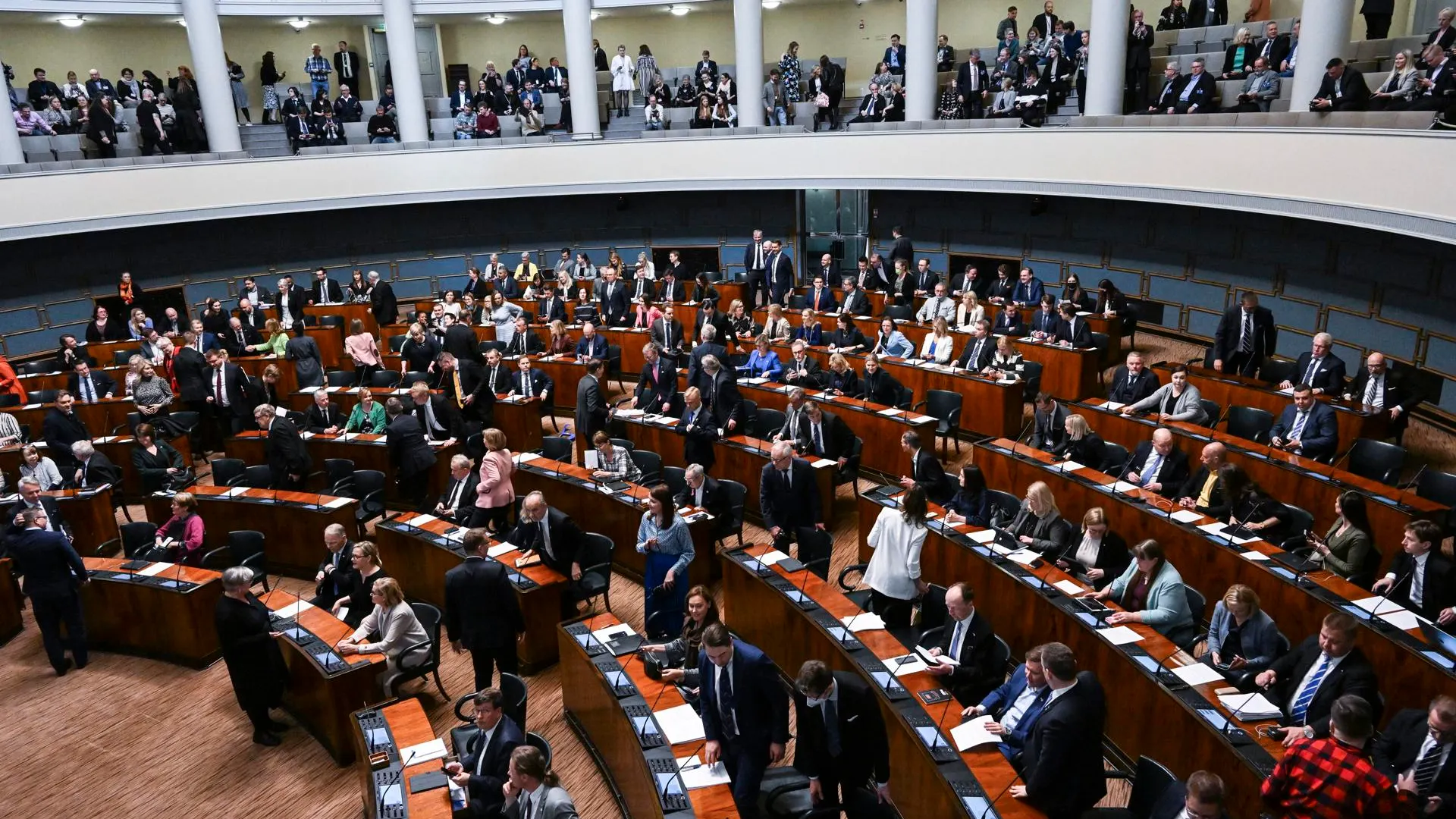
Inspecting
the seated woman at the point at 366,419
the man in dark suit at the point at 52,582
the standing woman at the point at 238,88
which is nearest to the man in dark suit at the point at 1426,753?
the man in dark suit at the point at 52,582

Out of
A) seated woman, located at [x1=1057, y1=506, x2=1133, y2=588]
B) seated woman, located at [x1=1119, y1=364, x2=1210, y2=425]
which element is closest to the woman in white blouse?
seated woman, located at [x1=1119, y1=364, x2=1210, y2=425]

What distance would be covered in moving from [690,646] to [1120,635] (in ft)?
8.65

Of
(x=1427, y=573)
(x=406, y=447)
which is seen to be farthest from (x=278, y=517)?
(x=1427, y=573)

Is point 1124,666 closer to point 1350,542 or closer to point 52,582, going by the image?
point 1350,542

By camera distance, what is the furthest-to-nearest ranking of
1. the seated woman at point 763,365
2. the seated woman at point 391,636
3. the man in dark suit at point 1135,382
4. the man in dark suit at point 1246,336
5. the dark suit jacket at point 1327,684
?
the seated woman at point 763,365, the man in dark suit at point 1246,336, the man in dark suit at point 1135,382, the seated woman at point 391,636, the dark suit jacket at point 1327,684

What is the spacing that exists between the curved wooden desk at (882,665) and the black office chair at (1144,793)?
0.32 meters

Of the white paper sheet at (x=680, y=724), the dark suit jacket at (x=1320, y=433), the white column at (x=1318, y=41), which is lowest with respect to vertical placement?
the white paper sheet at (x=680, y=724)

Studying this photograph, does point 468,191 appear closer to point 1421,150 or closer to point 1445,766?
point 1421,150

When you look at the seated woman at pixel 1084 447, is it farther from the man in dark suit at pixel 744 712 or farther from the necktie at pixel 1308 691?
the man in dark suit at pixel 744 712

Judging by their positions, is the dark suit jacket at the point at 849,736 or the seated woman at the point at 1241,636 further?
the seated woman at the point at 1241,636

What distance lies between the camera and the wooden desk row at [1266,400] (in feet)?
29.6

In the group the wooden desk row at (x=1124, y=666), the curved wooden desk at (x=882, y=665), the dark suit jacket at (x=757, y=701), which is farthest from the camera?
the dark suit jacket at (x=757, y=701)

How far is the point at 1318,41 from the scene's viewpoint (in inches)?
440

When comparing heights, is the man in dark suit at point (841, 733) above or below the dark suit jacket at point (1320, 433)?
below
